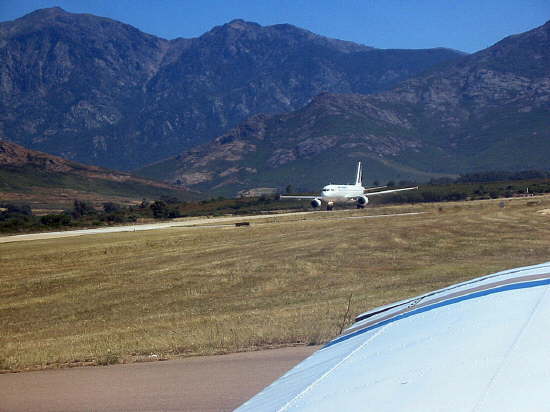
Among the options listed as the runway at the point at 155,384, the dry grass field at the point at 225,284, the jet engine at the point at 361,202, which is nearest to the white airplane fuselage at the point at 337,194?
the jet engine at the point at 361,202

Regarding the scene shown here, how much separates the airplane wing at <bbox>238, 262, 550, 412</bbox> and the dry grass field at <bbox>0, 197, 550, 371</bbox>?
21.1 feet

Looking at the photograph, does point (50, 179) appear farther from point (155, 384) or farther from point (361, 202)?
point (155, 384)

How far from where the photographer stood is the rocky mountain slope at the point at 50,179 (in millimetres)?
154750

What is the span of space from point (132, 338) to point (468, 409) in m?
11.2

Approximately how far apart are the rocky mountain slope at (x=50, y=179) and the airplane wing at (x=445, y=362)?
14516 cm

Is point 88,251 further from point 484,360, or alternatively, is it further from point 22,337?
point 484,360

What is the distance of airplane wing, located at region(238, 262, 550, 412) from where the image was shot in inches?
143

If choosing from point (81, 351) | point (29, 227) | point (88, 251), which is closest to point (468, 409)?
point (81, 351)

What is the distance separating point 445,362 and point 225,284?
666 inches

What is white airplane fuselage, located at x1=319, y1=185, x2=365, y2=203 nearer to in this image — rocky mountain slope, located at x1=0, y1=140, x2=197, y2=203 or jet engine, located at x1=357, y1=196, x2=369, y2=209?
jet engine, located at x1=357, y1=196, x2=369, y2=209

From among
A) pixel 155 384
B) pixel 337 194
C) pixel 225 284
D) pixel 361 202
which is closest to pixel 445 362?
pixel 155 384

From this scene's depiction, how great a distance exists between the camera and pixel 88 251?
34.1 meters

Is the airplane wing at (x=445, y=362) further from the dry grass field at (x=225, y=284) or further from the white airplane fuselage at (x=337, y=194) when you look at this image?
the white airplane fuselage at (x=337, y=194)

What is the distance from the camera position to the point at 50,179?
17012 centimetres
